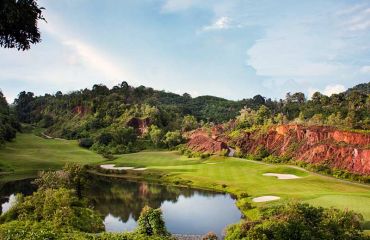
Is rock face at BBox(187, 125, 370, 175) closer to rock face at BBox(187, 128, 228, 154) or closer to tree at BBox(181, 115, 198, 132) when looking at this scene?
rock face at BBox(187, 128, 228, 154)

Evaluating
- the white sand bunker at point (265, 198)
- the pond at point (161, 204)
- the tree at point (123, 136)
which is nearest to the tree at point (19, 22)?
the pond at point (161, 204)

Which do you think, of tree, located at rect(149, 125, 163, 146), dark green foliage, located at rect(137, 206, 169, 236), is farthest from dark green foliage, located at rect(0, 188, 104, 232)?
tree, located at rect(149, 125, 163, 146)

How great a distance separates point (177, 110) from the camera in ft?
564

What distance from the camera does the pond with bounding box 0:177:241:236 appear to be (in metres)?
43.8

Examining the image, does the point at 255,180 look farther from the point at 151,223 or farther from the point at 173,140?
the point at 173,140

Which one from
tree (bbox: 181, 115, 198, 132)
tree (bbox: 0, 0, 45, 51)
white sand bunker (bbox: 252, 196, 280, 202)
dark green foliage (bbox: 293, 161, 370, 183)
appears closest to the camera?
tree (bbox: 0, 0, 45, 51)

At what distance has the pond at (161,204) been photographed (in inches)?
1724

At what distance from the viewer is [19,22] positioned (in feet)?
42.1

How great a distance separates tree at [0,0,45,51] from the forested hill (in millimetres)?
72666

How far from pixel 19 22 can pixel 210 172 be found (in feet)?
201

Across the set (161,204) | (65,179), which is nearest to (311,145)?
(161,204)

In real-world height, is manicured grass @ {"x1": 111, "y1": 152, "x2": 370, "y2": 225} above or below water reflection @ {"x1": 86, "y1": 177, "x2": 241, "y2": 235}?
above

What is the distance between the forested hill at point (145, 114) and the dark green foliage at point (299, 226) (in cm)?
5397

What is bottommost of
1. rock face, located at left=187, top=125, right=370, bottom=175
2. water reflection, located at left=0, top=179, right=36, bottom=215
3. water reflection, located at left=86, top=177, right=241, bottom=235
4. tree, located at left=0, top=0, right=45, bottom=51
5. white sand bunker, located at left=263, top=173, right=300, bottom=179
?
water reflection, located at left=86, top=177, right=241, bottom=235
